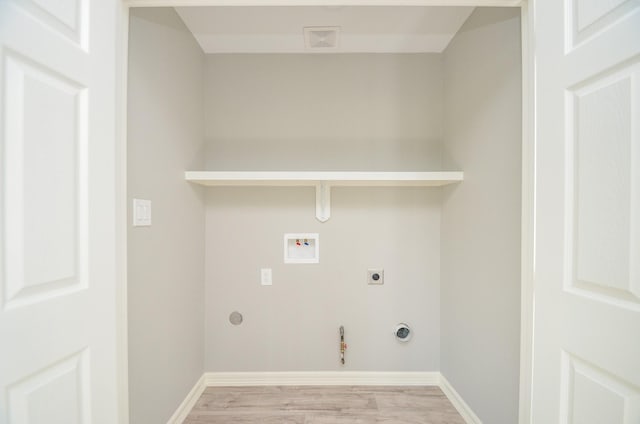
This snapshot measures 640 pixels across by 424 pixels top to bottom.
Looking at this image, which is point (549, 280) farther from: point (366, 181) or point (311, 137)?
point (311, 137)

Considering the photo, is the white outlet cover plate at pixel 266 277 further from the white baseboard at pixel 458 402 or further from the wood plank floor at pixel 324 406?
the white baseboard at pixel 458 402

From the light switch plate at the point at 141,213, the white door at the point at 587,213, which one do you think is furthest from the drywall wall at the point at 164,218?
the white door at the point at 587,213

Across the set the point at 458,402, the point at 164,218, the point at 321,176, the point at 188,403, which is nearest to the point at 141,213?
the point at 164,218

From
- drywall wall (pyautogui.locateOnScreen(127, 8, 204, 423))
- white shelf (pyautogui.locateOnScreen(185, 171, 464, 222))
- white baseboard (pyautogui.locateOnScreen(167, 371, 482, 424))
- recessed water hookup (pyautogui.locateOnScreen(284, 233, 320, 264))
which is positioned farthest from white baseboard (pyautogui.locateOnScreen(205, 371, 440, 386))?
white shelf (pyautogui.locateOnScreen(185, 171, 464, 222))

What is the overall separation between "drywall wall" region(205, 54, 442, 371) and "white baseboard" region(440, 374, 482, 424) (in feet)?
0.49

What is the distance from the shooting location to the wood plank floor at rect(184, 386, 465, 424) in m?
1.68
